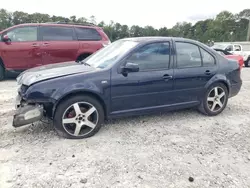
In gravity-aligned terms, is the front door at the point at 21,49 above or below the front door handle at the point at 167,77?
above

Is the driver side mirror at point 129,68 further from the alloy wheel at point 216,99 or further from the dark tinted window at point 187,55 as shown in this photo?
the alloy wheel at point 216,99

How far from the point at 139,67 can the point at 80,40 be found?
473 cm

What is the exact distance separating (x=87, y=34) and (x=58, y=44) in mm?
1093

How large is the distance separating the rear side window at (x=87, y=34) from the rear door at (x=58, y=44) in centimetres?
19

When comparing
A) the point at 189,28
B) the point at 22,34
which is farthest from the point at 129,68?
the point at 189,28

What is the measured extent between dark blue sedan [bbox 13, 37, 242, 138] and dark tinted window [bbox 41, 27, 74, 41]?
3904 mm

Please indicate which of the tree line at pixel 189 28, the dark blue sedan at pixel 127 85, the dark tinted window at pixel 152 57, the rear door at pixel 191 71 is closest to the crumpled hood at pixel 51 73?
the dark blue sedan at pixel 127 85

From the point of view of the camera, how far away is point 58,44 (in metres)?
7.88

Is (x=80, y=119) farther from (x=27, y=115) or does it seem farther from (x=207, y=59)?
(x=207, y=59)

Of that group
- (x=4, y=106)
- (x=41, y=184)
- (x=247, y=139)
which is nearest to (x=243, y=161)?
(x=247, y=139)

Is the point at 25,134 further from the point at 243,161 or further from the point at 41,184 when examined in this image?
the point at 243,161

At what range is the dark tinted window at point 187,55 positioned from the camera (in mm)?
4348

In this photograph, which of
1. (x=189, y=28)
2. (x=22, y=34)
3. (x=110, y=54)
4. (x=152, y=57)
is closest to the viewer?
(x=152, y=57)

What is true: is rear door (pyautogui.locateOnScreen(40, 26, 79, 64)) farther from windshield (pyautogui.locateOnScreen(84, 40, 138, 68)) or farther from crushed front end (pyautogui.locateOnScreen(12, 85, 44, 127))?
crushed front end (pyautogui.locateOnScreen(12, 85, 44, 127))
